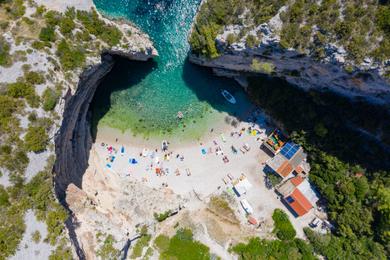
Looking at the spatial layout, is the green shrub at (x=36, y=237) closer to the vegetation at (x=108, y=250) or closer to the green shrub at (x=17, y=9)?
the vegetation at (x=108, y=250)

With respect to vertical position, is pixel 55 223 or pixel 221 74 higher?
pixel 221 74

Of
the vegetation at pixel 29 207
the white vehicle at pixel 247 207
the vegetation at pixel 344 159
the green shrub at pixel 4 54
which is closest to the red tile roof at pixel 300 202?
the vegetation at pixel 344 159

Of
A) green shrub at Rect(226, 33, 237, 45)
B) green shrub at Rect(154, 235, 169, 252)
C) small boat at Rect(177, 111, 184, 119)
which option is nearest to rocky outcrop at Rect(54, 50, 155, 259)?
small boat at Rect(177, 111, 184, 119)

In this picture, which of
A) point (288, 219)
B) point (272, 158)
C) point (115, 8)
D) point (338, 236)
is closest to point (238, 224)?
point (288, 219)

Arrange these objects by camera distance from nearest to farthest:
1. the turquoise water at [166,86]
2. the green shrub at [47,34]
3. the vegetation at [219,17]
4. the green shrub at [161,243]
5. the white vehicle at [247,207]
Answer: the vegetation at [219,17], the green shrub at [47,34], the green shrub at [161,243], the white vehicle at [247,207], the turquoise water at [166,86]

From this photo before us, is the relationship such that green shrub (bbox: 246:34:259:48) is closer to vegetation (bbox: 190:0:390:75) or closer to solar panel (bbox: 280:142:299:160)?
vegetation (bbox: 190:0:390:75)

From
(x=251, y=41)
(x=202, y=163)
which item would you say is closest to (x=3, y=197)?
(x=202, y=163)

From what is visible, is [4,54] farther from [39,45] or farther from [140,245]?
[140,245]
